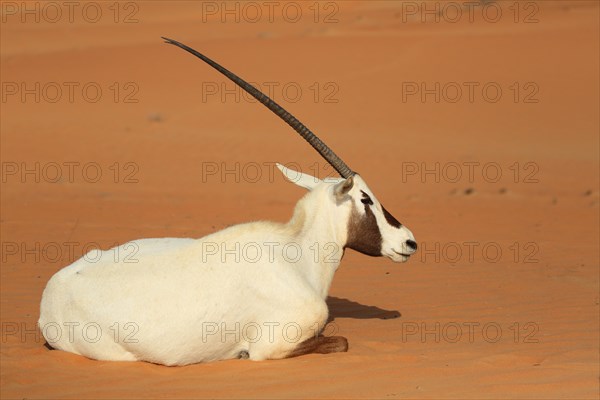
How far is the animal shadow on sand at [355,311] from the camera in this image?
9967 millimetres

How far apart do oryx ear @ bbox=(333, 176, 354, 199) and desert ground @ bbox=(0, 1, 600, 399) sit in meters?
1.21

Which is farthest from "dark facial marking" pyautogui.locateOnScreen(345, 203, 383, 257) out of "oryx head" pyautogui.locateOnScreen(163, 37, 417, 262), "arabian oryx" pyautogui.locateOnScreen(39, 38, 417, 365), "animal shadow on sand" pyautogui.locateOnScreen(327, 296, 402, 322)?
"animal shadow on sand" pyautogui.locateOnScreen(327, 296, 402, 322)

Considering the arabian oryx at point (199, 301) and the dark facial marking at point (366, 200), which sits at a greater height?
the dark facial marking at point (366, 200)

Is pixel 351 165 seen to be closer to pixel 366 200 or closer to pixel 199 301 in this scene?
pixel 366 200

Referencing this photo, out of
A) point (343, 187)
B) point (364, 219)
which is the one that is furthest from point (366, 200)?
point (343, 187)

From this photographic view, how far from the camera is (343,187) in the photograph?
806 cm

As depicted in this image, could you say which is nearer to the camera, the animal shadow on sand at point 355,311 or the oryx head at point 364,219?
the oryx head at point 364,219

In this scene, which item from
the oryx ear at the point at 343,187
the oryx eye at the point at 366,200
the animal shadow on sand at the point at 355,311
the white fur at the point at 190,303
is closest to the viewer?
the white fur at the point at 190,303

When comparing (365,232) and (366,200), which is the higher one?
(366,200)

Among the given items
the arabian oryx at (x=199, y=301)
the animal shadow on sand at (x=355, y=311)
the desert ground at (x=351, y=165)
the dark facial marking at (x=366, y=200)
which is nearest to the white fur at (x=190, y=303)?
the arabian oryx at (x=199, y=301)

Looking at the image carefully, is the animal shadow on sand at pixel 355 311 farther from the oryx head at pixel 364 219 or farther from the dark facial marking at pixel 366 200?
the dark facial marking at pixel 366 200

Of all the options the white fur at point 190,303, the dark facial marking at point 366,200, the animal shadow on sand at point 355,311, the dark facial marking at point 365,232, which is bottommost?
the animal shadow on sand at point 355,311

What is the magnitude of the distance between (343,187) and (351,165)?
1375 cm

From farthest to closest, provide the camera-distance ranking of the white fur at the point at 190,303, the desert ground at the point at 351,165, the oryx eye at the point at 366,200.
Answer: the oryx eye at the point at 366,200 < the desert ground at the point at 351,165 < the white fur at the point at 190,303
